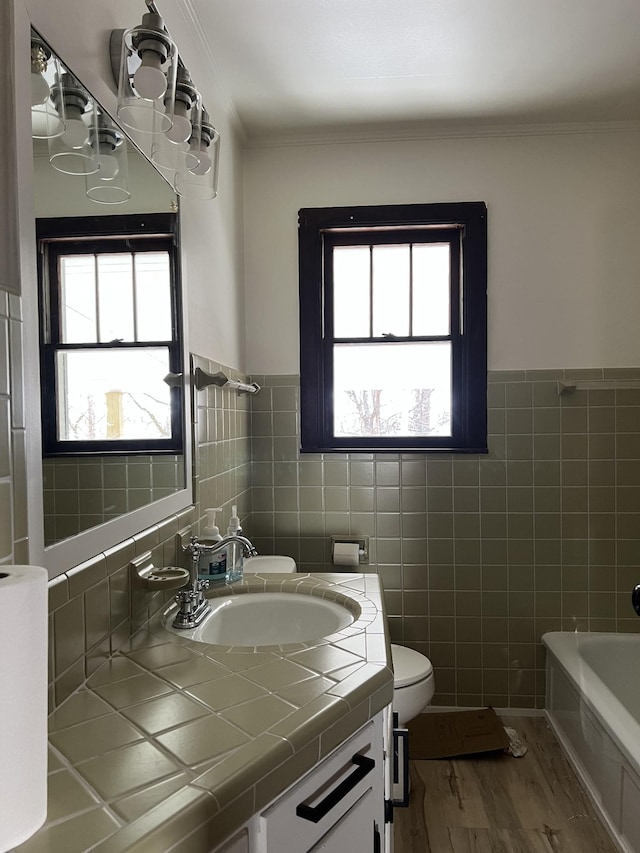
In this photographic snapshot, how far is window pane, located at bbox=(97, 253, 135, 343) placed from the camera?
122 cm

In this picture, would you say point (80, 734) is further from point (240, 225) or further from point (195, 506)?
point (240, 225)

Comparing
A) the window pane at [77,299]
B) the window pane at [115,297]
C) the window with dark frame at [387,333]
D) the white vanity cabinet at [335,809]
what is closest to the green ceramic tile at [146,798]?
the white vanity cabinet at [335,809]

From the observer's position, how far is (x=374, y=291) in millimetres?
2711

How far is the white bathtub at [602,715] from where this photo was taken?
1.80m

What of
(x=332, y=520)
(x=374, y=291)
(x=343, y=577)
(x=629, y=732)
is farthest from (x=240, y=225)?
(x=629, y=732)

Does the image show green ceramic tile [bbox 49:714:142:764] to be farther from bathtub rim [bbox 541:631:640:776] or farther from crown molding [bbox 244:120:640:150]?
crown molding [bbox 244:120:640:150]

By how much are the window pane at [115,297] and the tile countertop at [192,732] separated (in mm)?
668

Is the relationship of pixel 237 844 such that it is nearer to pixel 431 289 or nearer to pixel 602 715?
pixel 602 715

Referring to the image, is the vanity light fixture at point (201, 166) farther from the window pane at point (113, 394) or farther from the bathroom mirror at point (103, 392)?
the window pane at point (113, 394)

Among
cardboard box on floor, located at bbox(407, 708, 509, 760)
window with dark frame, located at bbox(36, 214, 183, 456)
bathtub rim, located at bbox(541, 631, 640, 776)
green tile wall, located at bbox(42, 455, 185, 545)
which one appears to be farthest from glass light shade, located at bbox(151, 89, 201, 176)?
cardboard box on floor, located at bbox(407, 708, 509, 760)

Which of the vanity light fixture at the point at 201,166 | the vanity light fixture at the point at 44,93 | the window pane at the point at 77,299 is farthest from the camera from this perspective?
the vanity light fixture at the point at 201,166

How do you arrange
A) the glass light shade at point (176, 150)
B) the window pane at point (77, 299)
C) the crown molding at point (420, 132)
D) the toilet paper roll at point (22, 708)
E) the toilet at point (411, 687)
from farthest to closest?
the crown molding at point (420, 132) → the toilet at point (411, 687) → the glass light shade at point (176, 150) → the window pane at point (77, 299) → the toilet paper roll at point (22, 708)

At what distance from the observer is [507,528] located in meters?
2.60

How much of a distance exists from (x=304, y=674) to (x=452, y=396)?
71.0 inches
